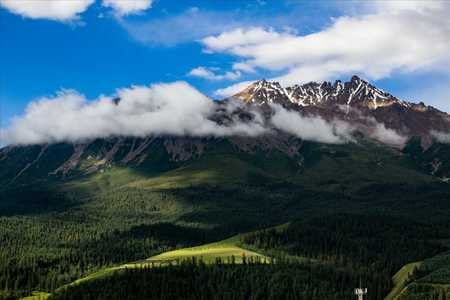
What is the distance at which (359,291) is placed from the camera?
6432 inches

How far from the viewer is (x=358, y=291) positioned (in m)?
164

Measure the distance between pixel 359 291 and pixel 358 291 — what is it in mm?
534
